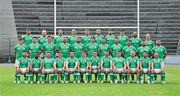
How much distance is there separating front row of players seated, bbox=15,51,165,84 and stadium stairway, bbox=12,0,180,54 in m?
12.6

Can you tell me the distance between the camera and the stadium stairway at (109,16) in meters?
31.0

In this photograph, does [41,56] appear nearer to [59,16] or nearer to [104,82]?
[104,82]

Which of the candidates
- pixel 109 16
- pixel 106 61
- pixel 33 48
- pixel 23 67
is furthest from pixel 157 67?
pixel 109 16

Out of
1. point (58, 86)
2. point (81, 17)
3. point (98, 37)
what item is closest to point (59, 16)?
point (81, 17)

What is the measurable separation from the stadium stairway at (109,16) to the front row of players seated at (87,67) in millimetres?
12639

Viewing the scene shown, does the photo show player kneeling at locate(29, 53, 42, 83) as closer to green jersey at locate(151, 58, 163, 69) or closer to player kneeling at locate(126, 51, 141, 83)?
player kneeling at locate(126, 51, 141, 83)

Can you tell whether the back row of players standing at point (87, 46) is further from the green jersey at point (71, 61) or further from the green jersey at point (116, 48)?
the green jersey at point (71, 61)

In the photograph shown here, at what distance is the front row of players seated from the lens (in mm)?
17953

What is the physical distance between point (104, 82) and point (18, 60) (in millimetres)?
2399

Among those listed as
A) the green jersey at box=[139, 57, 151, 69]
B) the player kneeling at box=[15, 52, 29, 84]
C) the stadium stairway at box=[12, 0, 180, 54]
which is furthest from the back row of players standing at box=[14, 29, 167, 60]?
the stadium stairway at box=[12, 0, 180, 54]

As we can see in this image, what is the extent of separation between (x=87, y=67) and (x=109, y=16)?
44.2 feet

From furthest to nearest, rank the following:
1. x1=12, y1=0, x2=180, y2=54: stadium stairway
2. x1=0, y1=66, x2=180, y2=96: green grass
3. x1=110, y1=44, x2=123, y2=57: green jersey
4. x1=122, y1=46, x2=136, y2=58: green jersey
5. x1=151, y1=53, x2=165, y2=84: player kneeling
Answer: x1=12, y1=0, x2=180, y2=54: stadium stairway
x1=110, y1=44, x2=123, y2=57: green jersey
x1=122, y1=46, x2=136, y2=58: green jersey
x1=151, y1=53, x2=165, y2=84: player kneeling
x1=0, y1=66, x2=180, y2=96: green grass

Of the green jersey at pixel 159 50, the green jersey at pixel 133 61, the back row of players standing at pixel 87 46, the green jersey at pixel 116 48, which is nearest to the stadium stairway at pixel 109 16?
the back row of players standing at pixel 87 46

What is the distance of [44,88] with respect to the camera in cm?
1605
